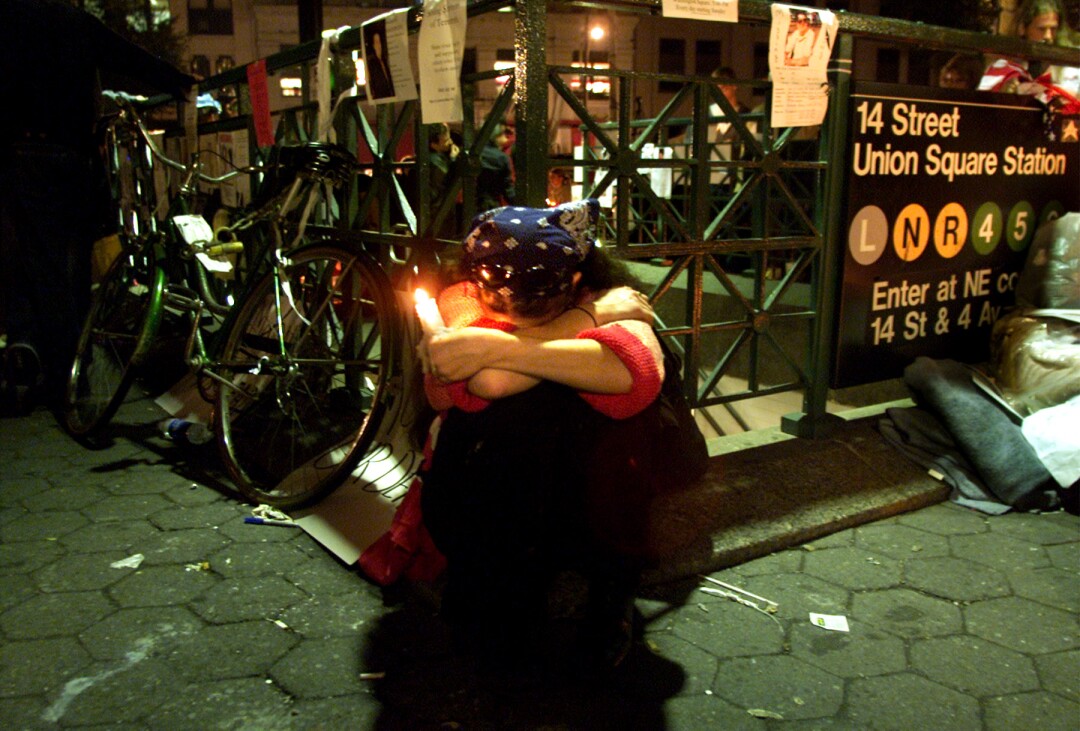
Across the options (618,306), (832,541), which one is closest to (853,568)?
(832,541)

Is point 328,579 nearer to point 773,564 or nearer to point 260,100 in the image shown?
point 773,564

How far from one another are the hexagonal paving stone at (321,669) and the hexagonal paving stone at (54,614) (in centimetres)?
73

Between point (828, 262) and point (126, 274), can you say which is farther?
point (126, 274)

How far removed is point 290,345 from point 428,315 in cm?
153

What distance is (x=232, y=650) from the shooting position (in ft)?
8.83

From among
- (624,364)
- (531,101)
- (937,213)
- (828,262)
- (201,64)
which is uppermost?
(201,64)

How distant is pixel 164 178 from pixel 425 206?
2.55m

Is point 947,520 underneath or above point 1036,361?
underneath

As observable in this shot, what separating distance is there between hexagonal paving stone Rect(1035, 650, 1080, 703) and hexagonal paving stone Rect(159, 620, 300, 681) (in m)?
2.19

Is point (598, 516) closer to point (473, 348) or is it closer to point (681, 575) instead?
point (473, 348)

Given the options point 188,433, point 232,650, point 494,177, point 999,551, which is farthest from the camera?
point 494,177

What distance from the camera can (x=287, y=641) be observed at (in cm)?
274

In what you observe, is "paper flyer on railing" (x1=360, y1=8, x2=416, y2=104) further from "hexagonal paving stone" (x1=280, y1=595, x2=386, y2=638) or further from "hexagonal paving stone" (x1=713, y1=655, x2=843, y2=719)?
"hexagonal paving stone" (x1=713, y1=655, x2=843, y2=719)

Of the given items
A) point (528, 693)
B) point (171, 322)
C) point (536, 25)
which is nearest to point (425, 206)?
point (536, 25)
